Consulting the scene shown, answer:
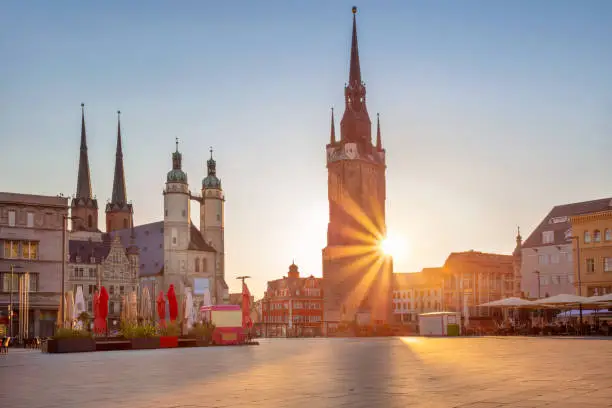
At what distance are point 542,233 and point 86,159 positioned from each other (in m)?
90.2

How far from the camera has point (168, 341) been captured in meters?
43.9

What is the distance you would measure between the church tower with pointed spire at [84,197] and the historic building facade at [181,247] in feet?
60.5

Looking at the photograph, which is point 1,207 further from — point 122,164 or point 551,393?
point 122,164

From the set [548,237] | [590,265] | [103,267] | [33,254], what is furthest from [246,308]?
[103,267]

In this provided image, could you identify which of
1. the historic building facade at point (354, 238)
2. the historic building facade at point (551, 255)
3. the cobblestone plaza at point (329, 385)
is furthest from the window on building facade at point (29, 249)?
the historic building facade at point (354, 238)

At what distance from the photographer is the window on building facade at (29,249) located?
75.6 m

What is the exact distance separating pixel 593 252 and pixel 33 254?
5388 cm

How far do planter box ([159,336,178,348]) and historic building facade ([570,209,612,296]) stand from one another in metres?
43.6

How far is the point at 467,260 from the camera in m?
138

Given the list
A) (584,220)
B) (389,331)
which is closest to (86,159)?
(389,331)

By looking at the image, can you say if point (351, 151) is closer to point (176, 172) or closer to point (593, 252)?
point (176, 172)

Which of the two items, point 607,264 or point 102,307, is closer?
point 102,307

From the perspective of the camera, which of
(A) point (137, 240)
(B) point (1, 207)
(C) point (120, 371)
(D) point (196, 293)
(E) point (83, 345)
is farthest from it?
(A) point (137, 240)

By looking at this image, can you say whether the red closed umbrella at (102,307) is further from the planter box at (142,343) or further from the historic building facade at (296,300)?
Answer: the historic building facade at (296,300)
